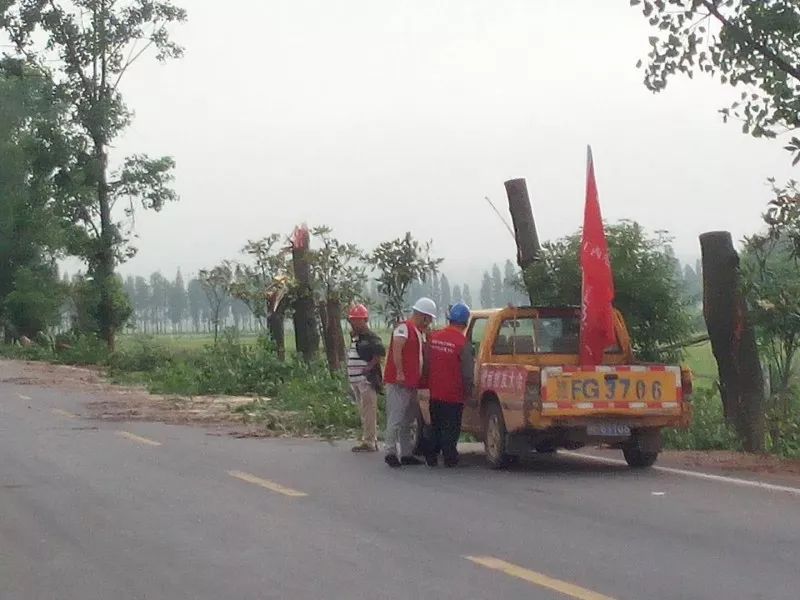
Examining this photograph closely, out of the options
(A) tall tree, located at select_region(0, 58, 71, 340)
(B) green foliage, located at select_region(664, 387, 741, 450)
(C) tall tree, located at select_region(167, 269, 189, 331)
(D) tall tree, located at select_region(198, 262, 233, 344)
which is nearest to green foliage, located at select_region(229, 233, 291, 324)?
(D) tall tree, located at select_region(198, 262, 233, 344)

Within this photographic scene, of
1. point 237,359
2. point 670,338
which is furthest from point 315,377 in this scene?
point 670,338

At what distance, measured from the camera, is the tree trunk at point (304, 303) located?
101 feet

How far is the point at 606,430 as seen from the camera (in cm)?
1446

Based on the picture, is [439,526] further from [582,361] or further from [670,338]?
[670,338]

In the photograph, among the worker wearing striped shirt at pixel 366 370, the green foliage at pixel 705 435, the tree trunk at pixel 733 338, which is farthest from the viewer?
the green foliage at pixel 705 435

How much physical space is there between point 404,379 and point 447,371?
0.50m

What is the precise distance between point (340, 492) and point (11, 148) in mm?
59894

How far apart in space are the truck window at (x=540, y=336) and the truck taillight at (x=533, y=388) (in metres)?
1.57

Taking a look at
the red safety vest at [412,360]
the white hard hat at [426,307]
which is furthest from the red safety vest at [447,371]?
the white hard hat at [426,307]

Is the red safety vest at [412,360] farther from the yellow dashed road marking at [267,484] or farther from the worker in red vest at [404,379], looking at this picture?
the yellow dashed road marking at [267,484]

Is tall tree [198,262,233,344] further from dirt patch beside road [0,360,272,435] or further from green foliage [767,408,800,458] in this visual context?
green foliage [767,408,800,458]

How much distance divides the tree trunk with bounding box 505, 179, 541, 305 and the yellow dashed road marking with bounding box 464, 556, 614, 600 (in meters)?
12.3

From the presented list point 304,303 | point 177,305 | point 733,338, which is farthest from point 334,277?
point 177,305

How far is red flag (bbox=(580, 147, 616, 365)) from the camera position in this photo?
15.6 m
